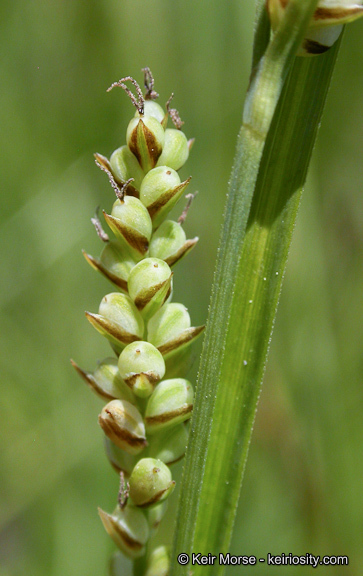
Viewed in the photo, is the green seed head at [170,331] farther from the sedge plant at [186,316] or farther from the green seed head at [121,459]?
the green seed head at [121,459]

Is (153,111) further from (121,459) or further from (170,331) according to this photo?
(121,459)

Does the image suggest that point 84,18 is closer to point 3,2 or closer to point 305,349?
point 3,2

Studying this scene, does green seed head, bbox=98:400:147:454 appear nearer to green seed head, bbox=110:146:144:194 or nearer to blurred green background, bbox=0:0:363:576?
green seed head, bbox=110:146:144:194

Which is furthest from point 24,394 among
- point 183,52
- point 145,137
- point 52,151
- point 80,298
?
point 145,137

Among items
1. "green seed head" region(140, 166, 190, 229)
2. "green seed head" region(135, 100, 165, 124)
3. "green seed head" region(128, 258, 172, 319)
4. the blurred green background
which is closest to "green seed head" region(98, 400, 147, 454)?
"green seed head" region(128, 258, 172, 319)

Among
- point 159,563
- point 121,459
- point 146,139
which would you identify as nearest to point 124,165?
point 146,139

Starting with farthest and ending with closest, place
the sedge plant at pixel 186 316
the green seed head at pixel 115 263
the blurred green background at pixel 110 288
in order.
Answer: the blurred green background at pixel 110 288
the green seed head at pixel 115 263
the sedge plant at pixel 186 316

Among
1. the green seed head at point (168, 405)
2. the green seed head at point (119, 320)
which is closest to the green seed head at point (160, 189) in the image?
the green seed head at point (119, 320)
